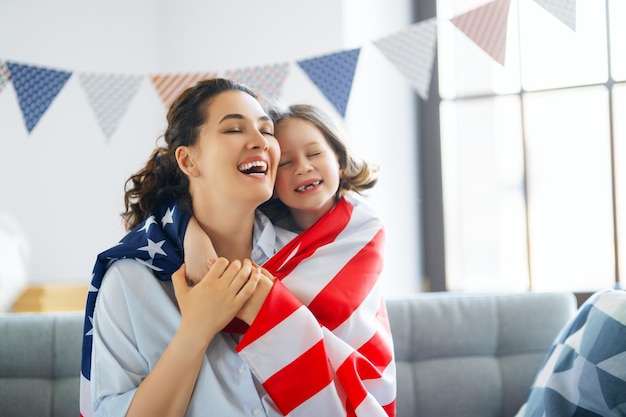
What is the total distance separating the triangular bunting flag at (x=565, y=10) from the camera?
191cm

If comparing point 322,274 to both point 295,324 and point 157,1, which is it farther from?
point 157,1

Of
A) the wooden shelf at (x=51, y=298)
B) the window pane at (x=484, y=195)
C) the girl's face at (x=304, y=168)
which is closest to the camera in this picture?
the girl's face at (x=304, y=168)

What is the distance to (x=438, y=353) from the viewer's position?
76.3 inches

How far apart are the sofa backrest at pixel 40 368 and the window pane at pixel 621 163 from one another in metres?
2.03

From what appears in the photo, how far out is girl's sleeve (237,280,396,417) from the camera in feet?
4.53

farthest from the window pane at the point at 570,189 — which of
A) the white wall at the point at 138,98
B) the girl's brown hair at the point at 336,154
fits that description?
the girl's brown hair at the point at 336,154

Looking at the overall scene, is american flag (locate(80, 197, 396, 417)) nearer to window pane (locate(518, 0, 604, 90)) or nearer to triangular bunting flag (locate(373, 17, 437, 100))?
triangular bunting flag (locate(373, 17, 437, 100))

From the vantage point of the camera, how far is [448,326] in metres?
1.94

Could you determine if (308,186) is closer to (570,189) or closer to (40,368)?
(40,368)

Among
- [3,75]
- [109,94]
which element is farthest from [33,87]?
[109,94]

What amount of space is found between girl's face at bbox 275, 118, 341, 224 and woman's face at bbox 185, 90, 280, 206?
9cm

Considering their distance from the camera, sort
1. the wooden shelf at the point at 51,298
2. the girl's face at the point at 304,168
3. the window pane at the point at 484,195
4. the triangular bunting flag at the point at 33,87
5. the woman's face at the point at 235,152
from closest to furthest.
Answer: the woman's face at the point at 235,152 < the girl's face at the point at 304,168 < the triangular bunting flag at the point at 33,87 < the wooden shelf at the point at 51,298 < the window pane at the point at 484,195

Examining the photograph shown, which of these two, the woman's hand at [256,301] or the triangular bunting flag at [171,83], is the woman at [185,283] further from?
the triangular bunting flag at [171,83]

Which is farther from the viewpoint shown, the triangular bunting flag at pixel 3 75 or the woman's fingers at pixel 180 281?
the triangular bunting flag at pixel 3 75
